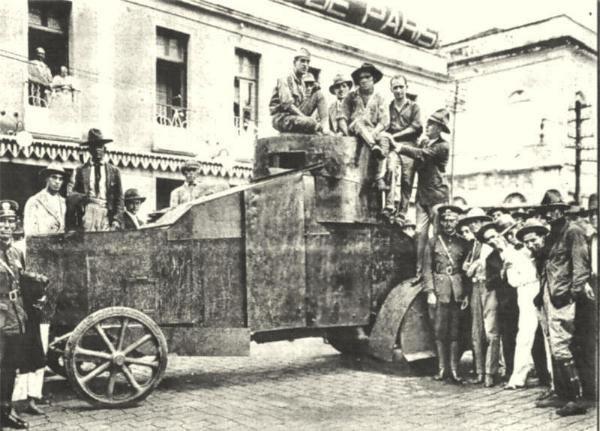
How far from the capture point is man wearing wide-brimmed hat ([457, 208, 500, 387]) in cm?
682

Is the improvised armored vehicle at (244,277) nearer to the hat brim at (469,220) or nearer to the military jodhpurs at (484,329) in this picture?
the military jodhpurs at (484,329)

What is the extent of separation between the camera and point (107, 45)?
1515 cm

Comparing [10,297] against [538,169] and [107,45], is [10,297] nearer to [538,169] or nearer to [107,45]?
[107,45]

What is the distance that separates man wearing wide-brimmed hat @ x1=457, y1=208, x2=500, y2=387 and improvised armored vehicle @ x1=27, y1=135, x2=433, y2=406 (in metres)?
0.62

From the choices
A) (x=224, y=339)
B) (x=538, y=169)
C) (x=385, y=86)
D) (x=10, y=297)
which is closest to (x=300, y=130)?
(x=224, y=339)

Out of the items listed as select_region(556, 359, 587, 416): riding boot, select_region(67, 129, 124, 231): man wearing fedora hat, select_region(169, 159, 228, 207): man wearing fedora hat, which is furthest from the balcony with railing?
select_region(556, 359, 587, 416): riding boot

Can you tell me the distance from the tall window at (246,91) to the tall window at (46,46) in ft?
16.4

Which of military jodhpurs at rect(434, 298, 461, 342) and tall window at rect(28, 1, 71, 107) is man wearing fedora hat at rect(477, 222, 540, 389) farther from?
tall window at rect(28, 1, 71, 107)

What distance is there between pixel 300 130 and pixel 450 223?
1.98 metres

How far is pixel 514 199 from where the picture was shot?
25203 millimetres

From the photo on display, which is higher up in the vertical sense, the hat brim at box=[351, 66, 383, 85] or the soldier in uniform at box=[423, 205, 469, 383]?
the hat brim at box=[351, 66, 383, 85]

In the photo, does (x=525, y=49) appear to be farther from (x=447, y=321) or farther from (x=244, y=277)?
(x=244, y=277)

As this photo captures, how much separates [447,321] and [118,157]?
9.50 meters

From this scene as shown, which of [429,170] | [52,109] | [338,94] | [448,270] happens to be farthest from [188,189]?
[52,109]
